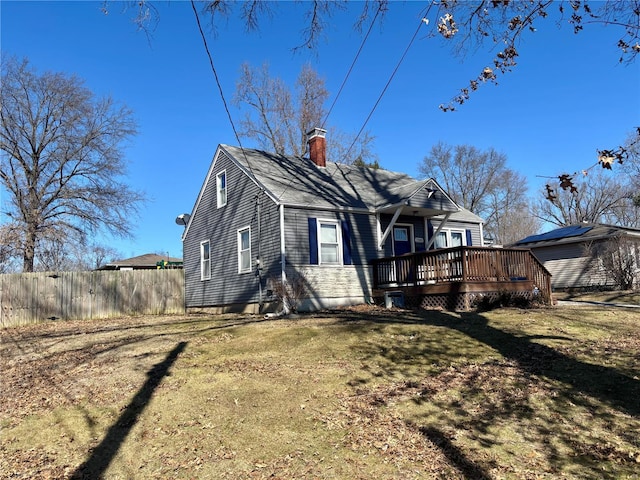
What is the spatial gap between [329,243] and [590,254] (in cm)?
1472

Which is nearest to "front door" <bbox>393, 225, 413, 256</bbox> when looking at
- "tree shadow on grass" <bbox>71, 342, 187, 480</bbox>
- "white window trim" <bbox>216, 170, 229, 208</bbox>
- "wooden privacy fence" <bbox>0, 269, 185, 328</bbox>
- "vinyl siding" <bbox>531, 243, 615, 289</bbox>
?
"white window trim" <bbox>216, 170, 229, 208</bbox>

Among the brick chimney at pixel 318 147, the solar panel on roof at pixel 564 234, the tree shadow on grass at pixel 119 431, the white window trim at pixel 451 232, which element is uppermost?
the brick chimney at pixel 318 147

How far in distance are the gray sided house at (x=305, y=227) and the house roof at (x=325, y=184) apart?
0.15 ft

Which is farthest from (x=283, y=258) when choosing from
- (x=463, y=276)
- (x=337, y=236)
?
(x=463, y=276)

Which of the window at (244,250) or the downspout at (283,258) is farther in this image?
the window at (244,250)

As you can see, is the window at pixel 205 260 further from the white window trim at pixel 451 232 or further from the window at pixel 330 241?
the white window trim at pixel 451 232

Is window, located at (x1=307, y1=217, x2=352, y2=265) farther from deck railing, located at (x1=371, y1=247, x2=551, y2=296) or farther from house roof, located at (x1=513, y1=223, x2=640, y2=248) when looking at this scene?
house roof, located at (x1=513, y1=223, x2=640, y2=248)

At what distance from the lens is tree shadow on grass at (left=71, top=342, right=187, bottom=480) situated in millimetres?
4898

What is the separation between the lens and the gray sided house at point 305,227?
15375 mm

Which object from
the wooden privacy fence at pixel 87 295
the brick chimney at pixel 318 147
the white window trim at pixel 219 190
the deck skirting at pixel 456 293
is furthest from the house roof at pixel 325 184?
the wooden privacy fence at pixel 87 295

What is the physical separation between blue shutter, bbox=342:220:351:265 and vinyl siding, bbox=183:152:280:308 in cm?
239

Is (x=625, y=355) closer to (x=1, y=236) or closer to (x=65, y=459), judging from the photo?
(x=65, y=459)

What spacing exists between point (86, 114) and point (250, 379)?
82.6 ft

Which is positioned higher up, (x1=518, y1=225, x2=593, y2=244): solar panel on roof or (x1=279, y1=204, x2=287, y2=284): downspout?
(x1=518, y1=225, x2=593, y2=244): solar panel on roof
